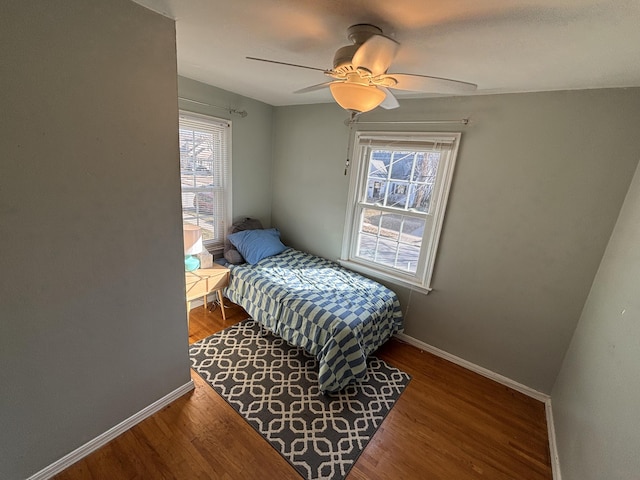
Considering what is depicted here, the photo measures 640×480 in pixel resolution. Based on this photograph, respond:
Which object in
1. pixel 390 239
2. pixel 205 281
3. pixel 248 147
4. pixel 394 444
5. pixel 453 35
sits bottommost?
pixel 394 444

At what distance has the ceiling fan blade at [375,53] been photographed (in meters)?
1.01

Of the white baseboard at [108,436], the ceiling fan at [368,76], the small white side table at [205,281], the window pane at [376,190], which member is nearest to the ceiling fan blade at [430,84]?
the ceiling fan at [368,76]

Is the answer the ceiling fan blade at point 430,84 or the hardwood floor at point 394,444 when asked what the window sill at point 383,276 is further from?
the ceiling fan blade at point 430,84

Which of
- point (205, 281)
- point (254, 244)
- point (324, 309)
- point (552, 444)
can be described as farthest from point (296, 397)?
point (552, 444)

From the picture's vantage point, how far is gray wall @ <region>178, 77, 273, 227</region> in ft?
8.53

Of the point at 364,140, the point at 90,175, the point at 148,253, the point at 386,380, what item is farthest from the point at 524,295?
the point at 90,175

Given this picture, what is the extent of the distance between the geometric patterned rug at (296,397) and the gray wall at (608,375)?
0.99 metres

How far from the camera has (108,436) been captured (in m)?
1.55

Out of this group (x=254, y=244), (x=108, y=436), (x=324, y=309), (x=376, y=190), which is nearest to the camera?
(x=108, y=436)

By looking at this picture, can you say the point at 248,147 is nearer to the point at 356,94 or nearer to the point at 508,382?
the point at 356,94

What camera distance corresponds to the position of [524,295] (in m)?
2.04

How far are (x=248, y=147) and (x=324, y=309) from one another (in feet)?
6.59

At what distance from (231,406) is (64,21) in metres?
2.14

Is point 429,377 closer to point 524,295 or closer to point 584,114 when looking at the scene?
point 524,295
